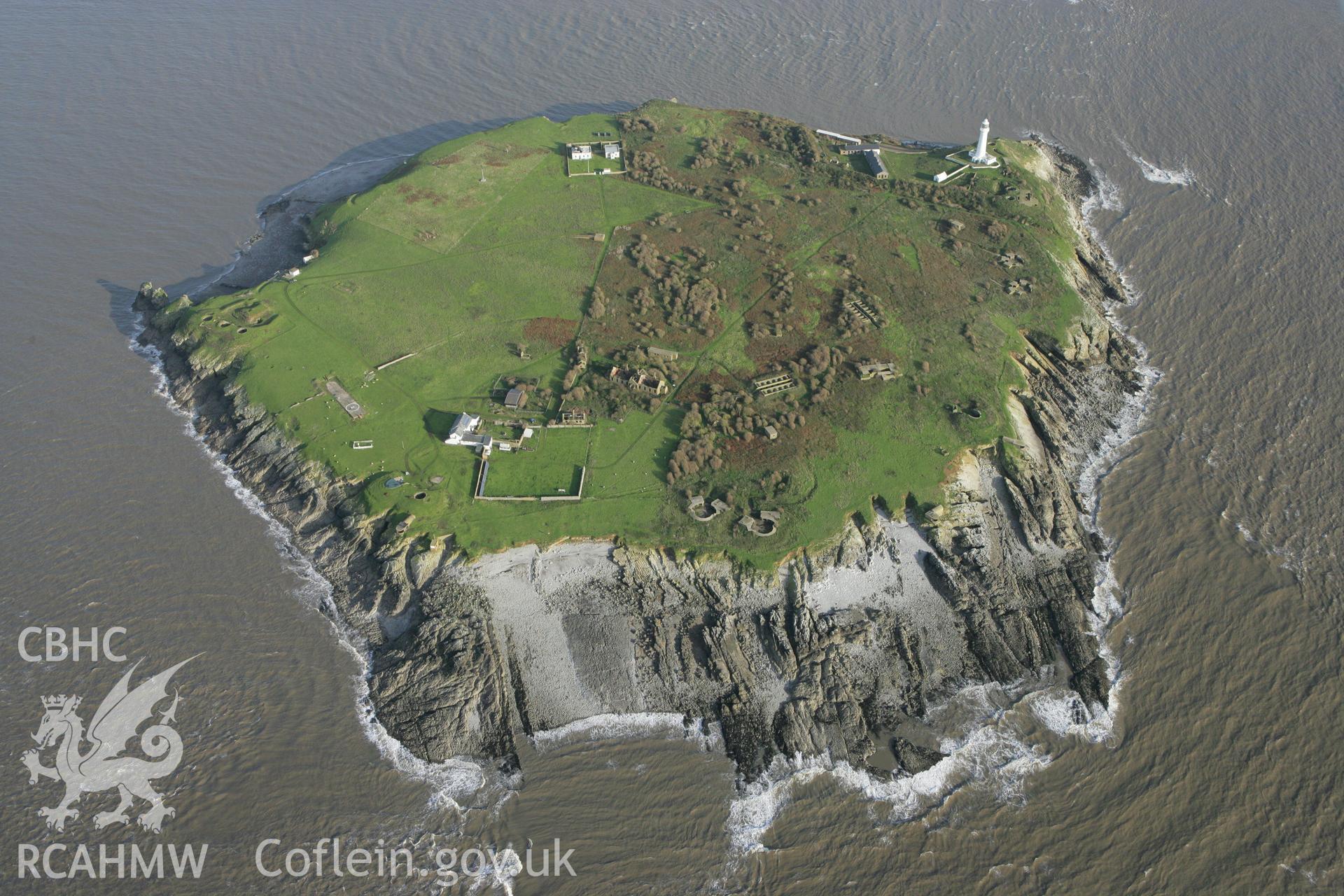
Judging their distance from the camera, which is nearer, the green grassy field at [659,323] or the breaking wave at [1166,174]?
the green grassy field at [659,323]

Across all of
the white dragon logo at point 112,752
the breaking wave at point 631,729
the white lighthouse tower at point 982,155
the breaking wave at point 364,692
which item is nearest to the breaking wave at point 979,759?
the breaking wave at point 631,729

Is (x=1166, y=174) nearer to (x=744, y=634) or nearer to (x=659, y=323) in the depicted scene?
A: (x=659, y=323)

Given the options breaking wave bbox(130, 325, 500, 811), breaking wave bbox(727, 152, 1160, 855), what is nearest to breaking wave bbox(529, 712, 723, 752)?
breaking wave bbox(130, 325, 500, 811)

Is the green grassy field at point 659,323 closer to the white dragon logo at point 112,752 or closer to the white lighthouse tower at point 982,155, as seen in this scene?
the white lighthouse tower at point 982,155

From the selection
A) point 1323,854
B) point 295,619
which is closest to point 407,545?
point 295,619

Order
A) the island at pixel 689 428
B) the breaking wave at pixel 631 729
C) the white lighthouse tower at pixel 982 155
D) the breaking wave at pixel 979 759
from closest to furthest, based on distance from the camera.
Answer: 1. the breaking wave at pixel 979 759
2. the breaking wave at pixel 631 729
3. the island at pixel 689 428
4. the white lighthouse tower at pixel 982 155
